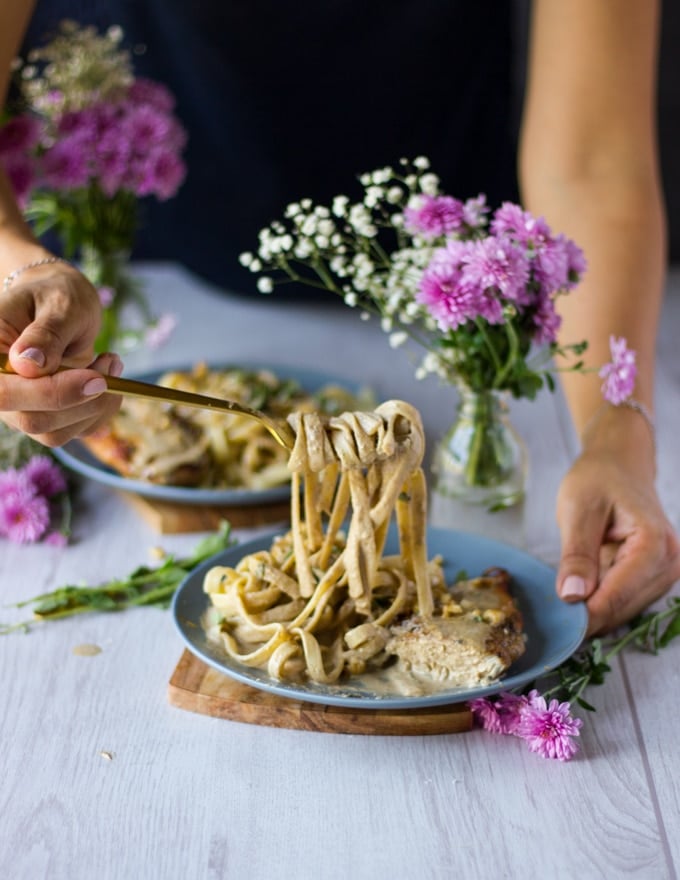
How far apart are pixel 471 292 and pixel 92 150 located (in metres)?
0.92

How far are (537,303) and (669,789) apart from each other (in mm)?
554

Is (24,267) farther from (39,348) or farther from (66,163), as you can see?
(66,163)

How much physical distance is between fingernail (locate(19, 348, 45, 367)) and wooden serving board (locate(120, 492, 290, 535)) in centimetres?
53

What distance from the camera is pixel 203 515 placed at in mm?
1683

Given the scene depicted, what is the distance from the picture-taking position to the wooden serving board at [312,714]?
123 centimetres

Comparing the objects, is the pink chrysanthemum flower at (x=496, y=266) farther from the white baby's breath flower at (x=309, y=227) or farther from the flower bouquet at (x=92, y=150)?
the flower bouquet at (x=92, y=150)

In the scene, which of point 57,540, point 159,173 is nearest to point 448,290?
point 57,540

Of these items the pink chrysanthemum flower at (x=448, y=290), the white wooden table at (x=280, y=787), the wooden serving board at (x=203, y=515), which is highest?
the pink chrysanthemum flower at (x=448, y=290)

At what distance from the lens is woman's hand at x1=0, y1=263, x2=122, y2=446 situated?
3.81 ft

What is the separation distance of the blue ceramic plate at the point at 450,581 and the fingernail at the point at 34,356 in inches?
13.3

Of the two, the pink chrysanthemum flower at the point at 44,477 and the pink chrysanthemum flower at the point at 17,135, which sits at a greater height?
the pink chrysanthemum flower at the point at 17,135

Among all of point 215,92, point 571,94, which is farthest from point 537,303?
point 215,92

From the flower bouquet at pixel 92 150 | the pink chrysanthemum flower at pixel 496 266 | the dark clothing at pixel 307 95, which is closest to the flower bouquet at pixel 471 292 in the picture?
the pink chrysanthemum flower at pixel 496 266

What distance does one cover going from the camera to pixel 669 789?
3.84 ft
